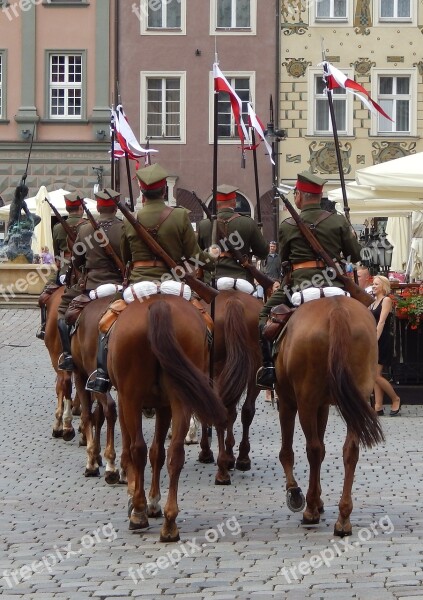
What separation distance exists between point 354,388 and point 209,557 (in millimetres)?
1601

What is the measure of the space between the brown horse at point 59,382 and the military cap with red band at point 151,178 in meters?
Answer: 5.33

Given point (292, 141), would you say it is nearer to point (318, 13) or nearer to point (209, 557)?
point (318, 13)

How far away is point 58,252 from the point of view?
16969 millimetres

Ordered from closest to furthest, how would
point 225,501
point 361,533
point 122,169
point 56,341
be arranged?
point 361,533 → point 225,501 → point 56,341 → point 122,169

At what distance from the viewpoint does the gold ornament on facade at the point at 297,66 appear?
48.2m

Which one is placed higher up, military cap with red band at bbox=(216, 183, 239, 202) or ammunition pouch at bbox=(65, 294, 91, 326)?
military cap with red band at bbox=(216, 183, 239, 202)

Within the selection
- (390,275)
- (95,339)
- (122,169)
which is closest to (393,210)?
(390,275)

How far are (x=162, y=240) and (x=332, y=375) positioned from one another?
6.05 ft

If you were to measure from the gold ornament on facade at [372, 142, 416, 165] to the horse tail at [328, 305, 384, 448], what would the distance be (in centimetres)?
3890

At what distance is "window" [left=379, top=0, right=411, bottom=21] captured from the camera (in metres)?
48.1

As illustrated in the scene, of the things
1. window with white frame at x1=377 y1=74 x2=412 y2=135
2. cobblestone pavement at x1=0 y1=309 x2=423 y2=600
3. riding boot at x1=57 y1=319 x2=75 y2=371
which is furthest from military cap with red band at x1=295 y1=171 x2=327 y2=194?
window with white frame at x1=377 y1=74 x2=412 y2=135

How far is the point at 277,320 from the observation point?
10.8 m

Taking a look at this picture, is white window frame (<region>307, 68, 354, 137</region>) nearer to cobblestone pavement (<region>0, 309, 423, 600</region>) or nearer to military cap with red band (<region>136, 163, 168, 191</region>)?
cobblestone pavement (<region>0, 309, 423, 600</region>)

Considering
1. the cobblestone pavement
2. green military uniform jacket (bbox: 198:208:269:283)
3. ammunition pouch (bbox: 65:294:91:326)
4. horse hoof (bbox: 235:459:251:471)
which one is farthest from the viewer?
green military uniform jacket (bbox: 198:208:269:283)
